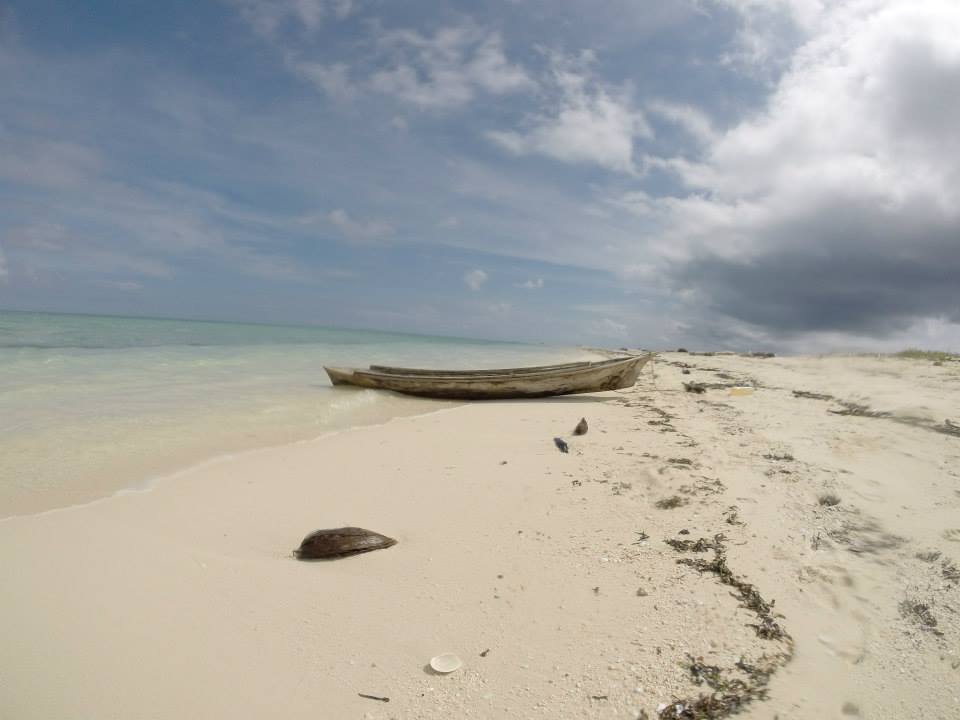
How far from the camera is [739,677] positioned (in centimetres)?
188

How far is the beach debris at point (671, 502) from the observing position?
3.56m

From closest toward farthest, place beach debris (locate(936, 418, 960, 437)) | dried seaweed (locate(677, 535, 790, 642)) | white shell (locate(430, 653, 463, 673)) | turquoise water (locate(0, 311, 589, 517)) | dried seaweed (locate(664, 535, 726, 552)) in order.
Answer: white shell (locate(430, 653, 463, 673)) → dried seaweed (locate(677, 535, 790, 642)) → dried seaweed (locate(664, 535, 726, 552)) → turquoise water (locate(0, 311, 589, 517)) → beach debris (locate(936, 418, 960, 437))

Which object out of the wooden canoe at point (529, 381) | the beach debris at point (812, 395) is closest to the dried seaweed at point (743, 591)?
the wooden canoe at point (529, 381)

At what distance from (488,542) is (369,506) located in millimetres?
1216

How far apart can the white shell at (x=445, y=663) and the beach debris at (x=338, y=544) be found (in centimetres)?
115

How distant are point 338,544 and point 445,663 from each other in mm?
1261

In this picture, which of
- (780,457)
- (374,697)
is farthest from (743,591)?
(780,457)

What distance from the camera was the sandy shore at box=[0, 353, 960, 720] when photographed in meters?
1.88

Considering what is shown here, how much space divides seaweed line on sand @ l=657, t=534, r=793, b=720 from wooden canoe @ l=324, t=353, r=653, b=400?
7.40 m

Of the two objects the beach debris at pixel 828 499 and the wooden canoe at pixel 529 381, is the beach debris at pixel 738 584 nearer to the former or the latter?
the beach debris at pixel 828 499

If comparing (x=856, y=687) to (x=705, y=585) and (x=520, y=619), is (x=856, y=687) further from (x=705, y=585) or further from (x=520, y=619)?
(x=520, y=619)

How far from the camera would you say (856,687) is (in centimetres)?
182

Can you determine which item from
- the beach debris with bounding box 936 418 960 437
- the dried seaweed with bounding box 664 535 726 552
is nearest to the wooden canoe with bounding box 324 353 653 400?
the beach debris with bounding box 936 418 960 437

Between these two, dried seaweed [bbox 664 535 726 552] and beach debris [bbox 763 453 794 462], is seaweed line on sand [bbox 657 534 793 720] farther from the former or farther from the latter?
beach debris [bbox 763 453 794 462]
